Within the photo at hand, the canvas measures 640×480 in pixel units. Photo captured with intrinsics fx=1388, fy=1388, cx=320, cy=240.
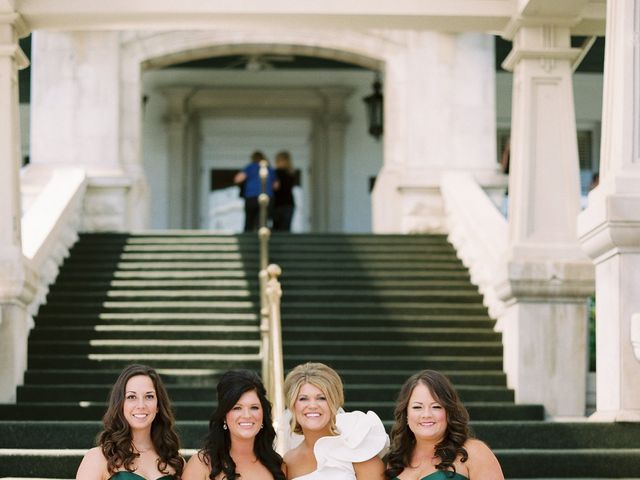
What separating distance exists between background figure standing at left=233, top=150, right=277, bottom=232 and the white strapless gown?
12.4 meters

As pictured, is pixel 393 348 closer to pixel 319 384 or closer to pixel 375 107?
pixel 319 384

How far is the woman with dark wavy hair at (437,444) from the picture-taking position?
5.06 meters

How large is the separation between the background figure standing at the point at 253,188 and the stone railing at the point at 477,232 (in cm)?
257

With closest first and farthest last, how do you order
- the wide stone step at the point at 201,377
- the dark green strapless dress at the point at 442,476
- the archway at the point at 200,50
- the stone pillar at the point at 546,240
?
the dark green strapless dress at the point at 442,476, the stone pillar at the point at 546,240, the wide stone step at the point at 201,377, the archway at the point at 200,50

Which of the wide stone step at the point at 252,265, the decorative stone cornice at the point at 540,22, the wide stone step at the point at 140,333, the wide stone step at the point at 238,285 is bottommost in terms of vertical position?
the wide stone step at the point at 140,333

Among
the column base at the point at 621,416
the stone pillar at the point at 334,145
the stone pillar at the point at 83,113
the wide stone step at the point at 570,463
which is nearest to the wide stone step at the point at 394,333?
the column base at the point at 621,416

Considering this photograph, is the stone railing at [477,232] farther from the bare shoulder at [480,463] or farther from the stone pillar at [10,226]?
the bare shoulder at [480,463]

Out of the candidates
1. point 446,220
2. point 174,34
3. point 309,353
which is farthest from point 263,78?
point 309,353

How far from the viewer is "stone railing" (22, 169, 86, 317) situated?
487 inches

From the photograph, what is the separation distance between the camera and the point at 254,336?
38.8 ft

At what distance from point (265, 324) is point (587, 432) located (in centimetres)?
277

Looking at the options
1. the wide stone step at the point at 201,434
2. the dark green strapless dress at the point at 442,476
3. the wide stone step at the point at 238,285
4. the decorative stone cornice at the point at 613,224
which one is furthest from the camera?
the wide stone step at the point at 238,285

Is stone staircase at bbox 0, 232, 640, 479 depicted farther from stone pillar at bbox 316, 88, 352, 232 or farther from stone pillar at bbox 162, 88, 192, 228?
stone pillar at bbox 316, 88, 352, 232

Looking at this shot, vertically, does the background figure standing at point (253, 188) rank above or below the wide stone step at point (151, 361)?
above
